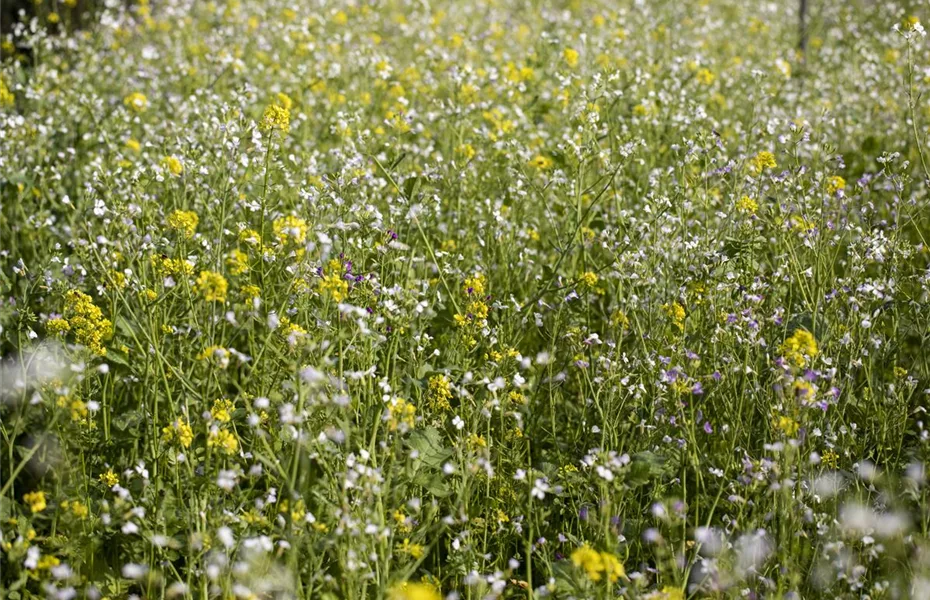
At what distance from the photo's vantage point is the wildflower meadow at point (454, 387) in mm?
2326

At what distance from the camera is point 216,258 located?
2920 mm

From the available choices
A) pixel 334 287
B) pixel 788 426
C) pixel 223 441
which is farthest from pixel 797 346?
pixel 223 441

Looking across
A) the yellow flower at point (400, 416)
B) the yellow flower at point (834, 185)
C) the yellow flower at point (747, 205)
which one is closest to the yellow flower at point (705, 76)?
the yellow flower at point (834, 185)

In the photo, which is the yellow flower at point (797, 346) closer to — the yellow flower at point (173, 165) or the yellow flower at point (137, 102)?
the yellow flower at point (173, 165)

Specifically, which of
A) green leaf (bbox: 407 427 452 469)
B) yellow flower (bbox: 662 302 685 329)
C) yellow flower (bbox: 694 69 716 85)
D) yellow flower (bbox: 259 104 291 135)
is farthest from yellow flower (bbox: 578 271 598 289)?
yellow flower (bbox: 694 69 716 85)

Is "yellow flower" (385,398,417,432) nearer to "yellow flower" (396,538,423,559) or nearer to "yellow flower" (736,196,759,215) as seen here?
"yellow flower" (396,538,423,559)

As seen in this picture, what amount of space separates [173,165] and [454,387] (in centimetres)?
147

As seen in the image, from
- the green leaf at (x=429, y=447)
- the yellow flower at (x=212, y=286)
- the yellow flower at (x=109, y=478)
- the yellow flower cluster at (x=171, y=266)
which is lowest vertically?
the yellow flower at (x=109, y=478)

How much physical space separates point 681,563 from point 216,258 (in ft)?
5.29

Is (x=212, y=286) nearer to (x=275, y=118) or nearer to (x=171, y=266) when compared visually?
(x=171, y=266)

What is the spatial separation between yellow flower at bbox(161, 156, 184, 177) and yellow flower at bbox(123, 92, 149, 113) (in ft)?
3.18

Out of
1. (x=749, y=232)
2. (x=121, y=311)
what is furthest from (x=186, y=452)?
(x=749, y=232)

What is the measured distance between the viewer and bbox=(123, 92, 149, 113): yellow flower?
4.54 metres

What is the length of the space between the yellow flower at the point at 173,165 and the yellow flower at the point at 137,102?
Result: 0.97 meters
